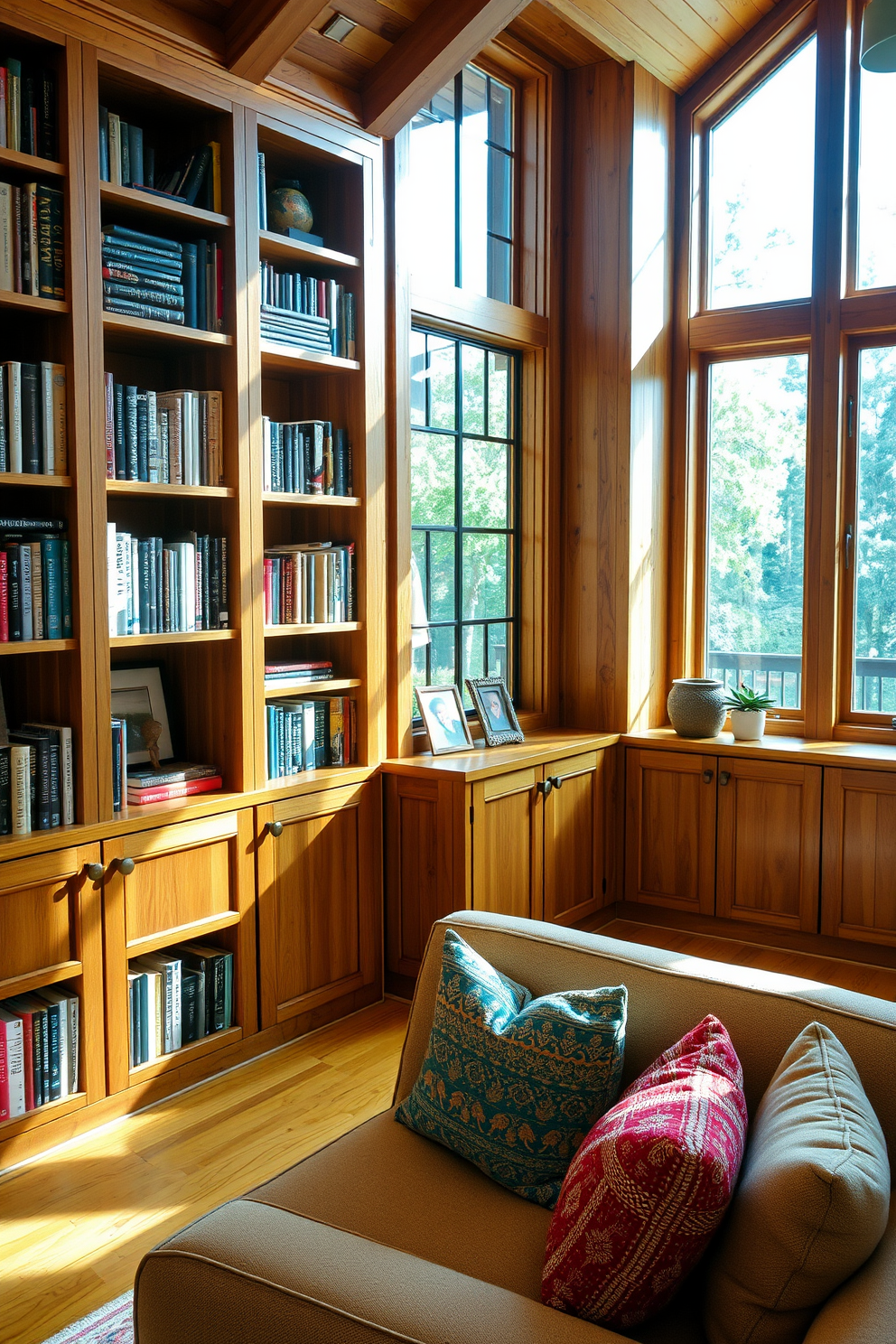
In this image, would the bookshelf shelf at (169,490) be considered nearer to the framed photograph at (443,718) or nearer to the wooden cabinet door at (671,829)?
the framed photograph at (443,718)

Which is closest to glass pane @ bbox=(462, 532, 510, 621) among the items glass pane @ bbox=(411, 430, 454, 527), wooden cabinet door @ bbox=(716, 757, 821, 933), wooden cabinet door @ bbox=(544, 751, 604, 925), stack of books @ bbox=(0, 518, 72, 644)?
glass pane @ bbox=(411, 430, 454, 527)

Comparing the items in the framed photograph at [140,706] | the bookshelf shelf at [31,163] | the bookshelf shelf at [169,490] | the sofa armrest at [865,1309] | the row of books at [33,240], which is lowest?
the sofa armrest at [865,1309]

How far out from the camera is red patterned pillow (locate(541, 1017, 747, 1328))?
126 cm

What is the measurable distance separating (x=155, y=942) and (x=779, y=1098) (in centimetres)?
182

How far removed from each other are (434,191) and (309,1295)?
141 inches

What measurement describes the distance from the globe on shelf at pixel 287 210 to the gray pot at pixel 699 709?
2.20 meters

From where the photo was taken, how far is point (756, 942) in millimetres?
4145

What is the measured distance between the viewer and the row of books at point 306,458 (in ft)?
10.5

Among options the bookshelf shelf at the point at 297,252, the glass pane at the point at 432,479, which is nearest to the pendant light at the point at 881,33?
the bookshelf shelf at the point at 297,252

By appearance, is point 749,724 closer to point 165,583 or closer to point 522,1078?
point 165,583

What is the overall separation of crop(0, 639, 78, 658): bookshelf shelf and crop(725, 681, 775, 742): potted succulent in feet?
8.41

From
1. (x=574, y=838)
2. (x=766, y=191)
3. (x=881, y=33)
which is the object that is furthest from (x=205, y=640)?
(x=766, y=191)

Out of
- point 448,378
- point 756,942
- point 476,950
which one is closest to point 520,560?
point 448,378

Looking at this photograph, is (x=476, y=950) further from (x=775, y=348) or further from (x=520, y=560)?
(x=775, y=348)
